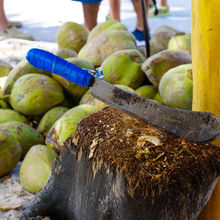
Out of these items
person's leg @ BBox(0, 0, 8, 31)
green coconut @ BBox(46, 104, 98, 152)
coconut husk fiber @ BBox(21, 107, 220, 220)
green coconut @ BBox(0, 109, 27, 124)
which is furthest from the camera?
person's leg @ BBox(0, 0, 8, 31)

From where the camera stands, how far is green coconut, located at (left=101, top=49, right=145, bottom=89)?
2.15 metres

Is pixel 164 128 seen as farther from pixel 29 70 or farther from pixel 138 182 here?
pixel 29 70

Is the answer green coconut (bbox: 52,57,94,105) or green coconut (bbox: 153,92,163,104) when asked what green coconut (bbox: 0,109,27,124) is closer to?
green coconut (bbox: 52,57,94,105)

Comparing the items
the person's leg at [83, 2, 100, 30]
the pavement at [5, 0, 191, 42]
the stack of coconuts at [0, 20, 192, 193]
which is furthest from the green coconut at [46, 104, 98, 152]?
the pavement at [5, 0, 191, 42]

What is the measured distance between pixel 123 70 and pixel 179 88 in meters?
0.53

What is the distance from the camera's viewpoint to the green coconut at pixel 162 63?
6.56 feet

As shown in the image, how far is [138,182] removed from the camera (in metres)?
0.85

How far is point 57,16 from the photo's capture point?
7.22 m

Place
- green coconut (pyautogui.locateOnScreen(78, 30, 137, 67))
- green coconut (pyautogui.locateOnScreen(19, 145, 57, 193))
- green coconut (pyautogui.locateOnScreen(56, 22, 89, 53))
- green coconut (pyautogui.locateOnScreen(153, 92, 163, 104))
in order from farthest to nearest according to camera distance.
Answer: green coconut (pyautogui.locateOnScreen(56, 22, 89, 53))
green coconut (pyautogui.locateOnScreen(78, 30, 137, 67))
green coconut (pyautogui.locateOnScreen(153, 92, 163, 104))
green coconut (pyautogui.locateOnScreen(19, 145, 57, 193))

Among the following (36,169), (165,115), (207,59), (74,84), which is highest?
(207,59)

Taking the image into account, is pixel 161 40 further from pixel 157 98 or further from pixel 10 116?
pixel 10 116

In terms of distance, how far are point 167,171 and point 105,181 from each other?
0.19m

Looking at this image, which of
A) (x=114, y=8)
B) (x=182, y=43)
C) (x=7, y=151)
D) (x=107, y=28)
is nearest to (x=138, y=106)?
(x=7, y=151)

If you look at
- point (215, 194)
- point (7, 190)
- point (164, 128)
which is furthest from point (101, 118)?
→ point (7, 190)
